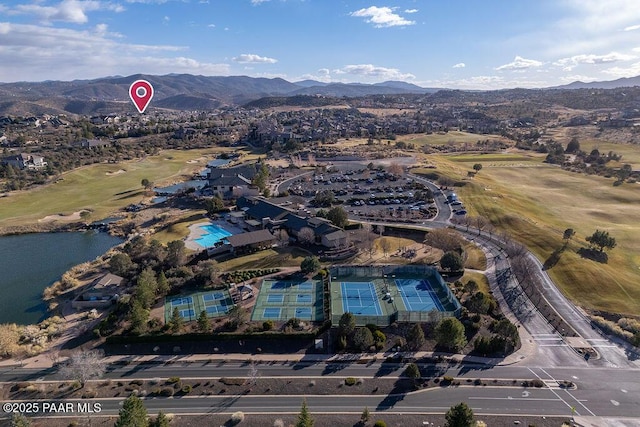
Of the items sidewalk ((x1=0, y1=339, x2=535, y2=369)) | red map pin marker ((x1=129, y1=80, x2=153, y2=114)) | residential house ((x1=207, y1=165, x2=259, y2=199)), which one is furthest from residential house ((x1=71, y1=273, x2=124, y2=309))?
residential house ((x1=207, y1=165, x2=259, y2=199))

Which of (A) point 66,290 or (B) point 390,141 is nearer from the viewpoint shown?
(A) point 66,290

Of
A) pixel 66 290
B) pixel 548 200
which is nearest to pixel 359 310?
pixel 66 290

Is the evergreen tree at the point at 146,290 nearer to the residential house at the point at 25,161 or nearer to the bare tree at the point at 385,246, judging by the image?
the bare tree at the point at 385,246

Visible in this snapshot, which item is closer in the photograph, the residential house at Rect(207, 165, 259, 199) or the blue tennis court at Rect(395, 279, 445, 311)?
the blue tennis court at Rect(395, 279, 445, 311)

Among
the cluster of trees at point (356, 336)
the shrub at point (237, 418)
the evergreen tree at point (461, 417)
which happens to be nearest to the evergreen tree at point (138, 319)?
the shrub at point (237, 418)

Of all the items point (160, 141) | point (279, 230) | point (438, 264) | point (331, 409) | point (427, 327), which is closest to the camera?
point (331, 409)

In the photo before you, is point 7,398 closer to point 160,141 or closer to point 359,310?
point 359,310

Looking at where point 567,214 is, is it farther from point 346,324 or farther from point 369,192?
point 346,324

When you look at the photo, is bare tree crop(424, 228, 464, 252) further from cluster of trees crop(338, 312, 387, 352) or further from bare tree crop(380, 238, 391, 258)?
cluster of trees crop(338, 312, 387, 352)
